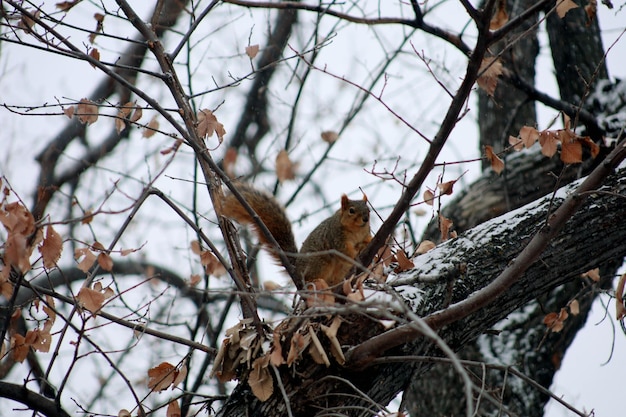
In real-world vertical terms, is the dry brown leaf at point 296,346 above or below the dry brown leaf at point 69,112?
below

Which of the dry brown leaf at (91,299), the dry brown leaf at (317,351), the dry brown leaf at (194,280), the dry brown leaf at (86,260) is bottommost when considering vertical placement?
the dry brown leaf at (317,351)

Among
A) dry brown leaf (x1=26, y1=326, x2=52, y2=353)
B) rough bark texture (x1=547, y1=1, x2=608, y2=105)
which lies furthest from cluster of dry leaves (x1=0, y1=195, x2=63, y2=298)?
rough bark texture (x1=547, y1=1, x2=608, y2=105)

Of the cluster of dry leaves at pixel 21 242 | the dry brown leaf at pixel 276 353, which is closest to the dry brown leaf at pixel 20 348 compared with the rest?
the cluster of dry leaves at pixel 21 242

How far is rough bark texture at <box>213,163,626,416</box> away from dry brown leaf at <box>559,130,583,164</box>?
0.43 metres

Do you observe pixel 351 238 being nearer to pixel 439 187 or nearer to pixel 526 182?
pixel 526 182

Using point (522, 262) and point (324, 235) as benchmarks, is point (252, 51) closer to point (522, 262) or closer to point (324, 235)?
point (324, 235)

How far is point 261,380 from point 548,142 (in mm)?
1225

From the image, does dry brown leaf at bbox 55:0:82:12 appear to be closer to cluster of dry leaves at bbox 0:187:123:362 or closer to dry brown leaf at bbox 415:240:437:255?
cluster of dry leaves at bbox 0:187:123:362

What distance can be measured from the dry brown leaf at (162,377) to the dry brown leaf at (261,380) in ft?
1.19

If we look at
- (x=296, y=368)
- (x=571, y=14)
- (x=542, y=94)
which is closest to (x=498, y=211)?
(x=542, y=94)

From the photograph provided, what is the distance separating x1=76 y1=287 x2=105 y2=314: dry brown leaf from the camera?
2.05m

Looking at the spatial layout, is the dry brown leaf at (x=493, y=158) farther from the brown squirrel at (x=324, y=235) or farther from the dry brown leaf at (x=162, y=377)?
the dry brown leaf at (x=162, y=377)

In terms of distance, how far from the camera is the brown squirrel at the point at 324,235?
3387 millimetres

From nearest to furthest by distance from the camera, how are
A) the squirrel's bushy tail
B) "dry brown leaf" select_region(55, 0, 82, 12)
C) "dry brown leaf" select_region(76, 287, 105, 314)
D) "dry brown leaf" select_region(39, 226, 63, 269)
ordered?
"dry brown leaf" select_region(39, 226, 63, 269) < "dry brown leaf" select_region(76, 287, 105, 314) < "dry brown leaf" select_region(55, 0, 82, 12) < the squirrel's bushy tail
